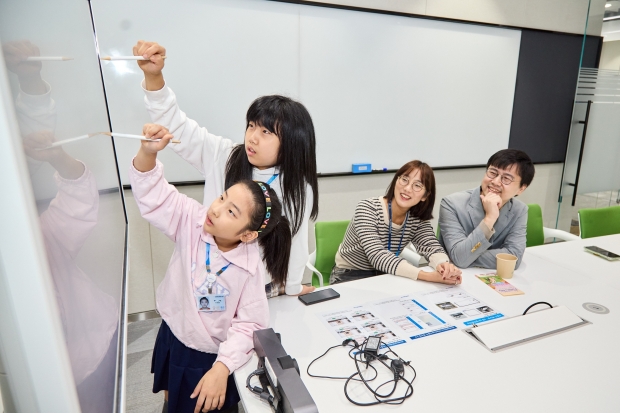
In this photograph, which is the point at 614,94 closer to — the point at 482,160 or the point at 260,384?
the point at 482,160

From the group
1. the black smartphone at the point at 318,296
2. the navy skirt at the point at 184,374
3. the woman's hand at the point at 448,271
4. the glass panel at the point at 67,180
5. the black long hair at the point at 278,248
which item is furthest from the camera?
the woman's hand at the point at 448,271

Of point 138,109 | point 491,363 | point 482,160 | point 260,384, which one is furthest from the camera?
point 482,160

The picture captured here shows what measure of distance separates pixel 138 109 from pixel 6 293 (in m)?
2.49

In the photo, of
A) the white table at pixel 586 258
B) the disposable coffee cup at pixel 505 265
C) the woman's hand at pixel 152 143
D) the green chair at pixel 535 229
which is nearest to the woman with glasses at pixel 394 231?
the disposable coffee cup at pixel 505 265

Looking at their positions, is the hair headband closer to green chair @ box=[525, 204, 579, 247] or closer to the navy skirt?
the navy skirt

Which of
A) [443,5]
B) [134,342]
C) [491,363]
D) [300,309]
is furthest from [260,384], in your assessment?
[443,5]

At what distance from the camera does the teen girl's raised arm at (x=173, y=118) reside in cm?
118

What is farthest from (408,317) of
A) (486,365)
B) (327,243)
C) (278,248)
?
(327,243)

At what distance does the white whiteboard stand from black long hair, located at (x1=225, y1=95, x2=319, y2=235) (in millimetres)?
1365

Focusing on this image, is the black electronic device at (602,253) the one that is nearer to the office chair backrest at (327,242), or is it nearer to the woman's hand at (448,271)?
the woman's hand at (448,271)

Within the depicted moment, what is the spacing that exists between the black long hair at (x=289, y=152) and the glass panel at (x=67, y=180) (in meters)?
0.68

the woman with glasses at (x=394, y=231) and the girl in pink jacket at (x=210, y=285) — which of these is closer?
the girl in pink jacket at (x=210, y=285)

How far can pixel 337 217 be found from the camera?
3336 mm

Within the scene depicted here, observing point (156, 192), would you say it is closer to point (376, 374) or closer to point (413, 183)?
point (376, 374)
